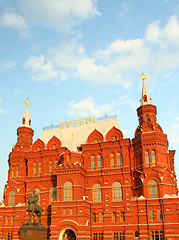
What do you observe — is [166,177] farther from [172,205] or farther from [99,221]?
[99,221]

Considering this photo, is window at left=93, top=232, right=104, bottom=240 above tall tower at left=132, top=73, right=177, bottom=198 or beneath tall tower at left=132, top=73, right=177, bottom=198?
beneath

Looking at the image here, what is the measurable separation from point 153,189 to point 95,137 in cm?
1404

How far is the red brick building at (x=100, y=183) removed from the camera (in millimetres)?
42125

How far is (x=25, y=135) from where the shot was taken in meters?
57.3

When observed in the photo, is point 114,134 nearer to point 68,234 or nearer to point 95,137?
point 95,137

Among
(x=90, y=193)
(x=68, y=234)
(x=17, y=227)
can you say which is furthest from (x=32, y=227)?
(x=17, y=227)

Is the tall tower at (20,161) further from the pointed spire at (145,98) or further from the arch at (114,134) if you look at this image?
the pointed spire at (145,98)

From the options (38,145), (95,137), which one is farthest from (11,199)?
(95,137)

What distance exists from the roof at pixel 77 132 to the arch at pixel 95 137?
35.5 inches

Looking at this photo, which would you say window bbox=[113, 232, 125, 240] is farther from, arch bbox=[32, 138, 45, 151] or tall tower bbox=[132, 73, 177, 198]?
arch bbox=[32, 138, 45, 151]

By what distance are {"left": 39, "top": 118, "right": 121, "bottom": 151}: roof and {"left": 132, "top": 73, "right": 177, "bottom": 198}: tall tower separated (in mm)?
6140

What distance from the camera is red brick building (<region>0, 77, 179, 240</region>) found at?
4212 cm

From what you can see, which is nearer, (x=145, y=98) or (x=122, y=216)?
(x=122, y=216)

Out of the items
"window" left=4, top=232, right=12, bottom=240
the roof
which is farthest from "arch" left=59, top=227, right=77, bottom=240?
the roof
